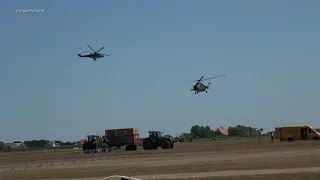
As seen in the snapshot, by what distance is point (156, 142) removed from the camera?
84.1 m

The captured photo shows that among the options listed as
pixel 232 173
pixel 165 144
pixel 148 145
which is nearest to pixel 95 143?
pixel 148 145

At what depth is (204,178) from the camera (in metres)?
30.2

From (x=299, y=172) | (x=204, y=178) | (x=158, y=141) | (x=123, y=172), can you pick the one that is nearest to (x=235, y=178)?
(x=204, y=178)

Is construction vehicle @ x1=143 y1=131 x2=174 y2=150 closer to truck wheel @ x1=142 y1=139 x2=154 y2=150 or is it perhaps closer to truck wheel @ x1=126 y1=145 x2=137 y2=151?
truck wheel @ x1=142 y1=139 x2=154 y2=150

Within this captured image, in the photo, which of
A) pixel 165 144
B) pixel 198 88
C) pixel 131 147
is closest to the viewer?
pixel 165 144

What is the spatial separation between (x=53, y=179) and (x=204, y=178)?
9.40 m

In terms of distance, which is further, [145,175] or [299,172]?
[145,175]

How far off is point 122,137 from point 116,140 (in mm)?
1157

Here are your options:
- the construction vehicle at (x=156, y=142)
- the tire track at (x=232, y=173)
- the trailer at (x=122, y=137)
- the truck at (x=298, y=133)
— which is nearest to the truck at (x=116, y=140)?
the trailer at (x=122, y=137)

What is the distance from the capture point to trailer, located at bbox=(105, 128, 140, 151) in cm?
9094

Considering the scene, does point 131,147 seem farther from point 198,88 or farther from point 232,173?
point 232,173

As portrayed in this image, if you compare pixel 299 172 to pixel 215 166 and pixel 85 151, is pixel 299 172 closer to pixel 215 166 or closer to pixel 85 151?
pixel 215 166

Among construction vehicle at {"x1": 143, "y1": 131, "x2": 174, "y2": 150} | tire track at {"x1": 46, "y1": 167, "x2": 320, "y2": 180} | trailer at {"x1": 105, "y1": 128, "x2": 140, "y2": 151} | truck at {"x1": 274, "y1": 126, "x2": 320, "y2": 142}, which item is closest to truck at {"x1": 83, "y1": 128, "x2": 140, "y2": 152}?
trailer at {"x1": 105, "y1": 128, "x2": 140, "y2": 151}

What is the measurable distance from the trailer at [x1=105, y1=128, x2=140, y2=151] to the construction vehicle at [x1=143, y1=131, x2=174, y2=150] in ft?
19.0
